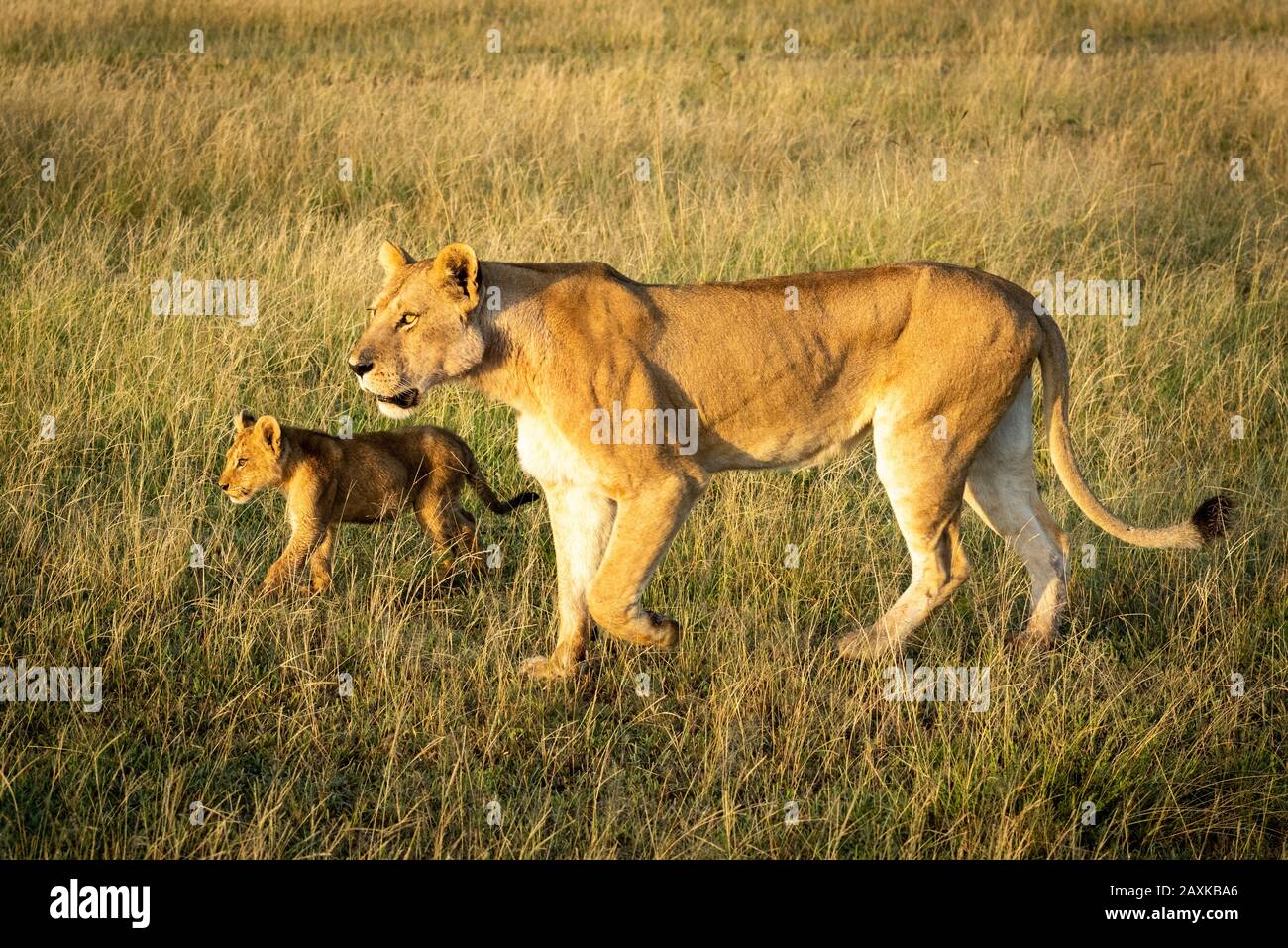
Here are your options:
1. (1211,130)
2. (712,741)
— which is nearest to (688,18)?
(1211,130)

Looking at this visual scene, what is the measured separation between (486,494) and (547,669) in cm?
131

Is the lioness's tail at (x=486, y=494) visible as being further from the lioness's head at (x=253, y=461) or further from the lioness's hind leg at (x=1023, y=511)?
the lioness's hind leg at (x=1023, y=511)

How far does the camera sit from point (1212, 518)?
529 cm

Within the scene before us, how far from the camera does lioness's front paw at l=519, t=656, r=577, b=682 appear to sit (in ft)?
17.0

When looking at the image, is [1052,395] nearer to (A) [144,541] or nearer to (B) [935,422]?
(B) [935,422]

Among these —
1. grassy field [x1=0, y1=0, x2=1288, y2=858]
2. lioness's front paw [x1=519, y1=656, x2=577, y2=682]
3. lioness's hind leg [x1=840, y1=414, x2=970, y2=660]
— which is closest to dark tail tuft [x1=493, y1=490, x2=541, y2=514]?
grassy field [x1=0, y1=0, x2=1288, y2=858]

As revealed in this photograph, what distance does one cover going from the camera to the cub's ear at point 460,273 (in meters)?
4.88

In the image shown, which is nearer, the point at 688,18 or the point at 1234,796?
the point at 1234,796

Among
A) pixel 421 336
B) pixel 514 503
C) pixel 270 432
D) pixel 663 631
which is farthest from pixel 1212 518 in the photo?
pixel 270 432

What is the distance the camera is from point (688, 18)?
55.4 feet

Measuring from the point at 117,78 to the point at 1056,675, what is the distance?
10533 mm

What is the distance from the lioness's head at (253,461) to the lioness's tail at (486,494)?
84 cm

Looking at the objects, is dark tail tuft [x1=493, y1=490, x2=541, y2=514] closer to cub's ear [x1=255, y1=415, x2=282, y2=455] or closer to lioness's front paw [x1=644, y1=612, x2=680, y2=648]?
cub's ear [x1=255, y1=415, x2=282, y2=455]

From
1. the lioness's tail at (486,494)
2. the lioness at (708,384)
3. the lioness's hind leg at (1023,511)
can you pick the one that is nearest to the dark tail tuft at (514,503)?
the lioness's tail at (486,494)
